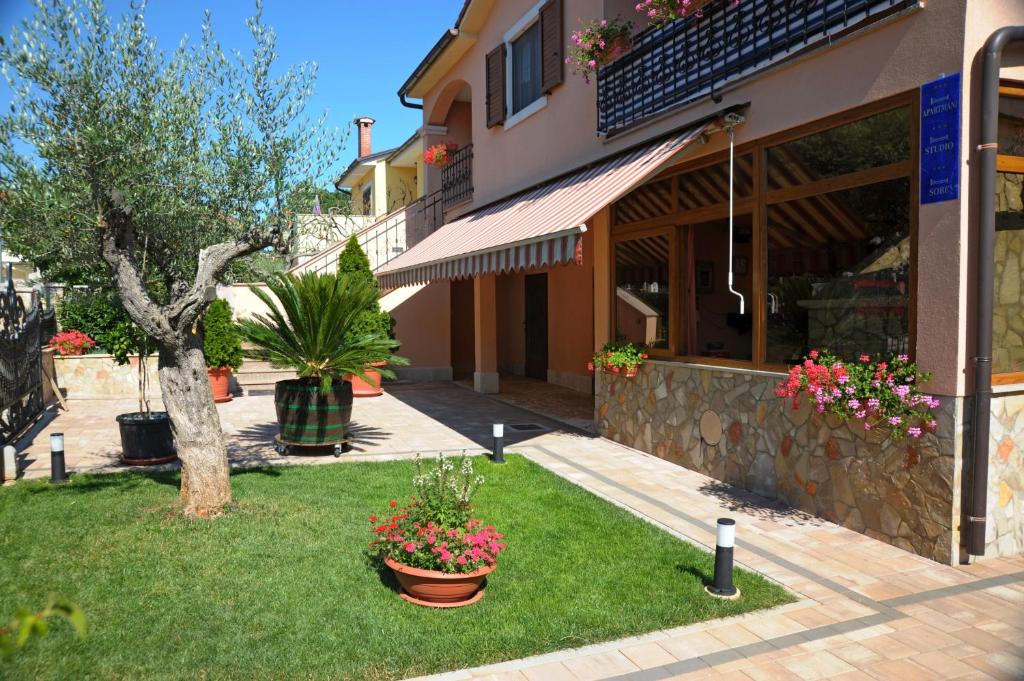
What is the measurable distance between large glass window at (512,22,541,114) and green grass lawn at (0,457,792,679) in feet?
33.7

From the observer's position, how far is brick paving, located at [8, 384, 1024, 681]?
5344mm

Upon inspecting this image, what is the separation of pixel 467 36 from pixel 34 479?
586 inches

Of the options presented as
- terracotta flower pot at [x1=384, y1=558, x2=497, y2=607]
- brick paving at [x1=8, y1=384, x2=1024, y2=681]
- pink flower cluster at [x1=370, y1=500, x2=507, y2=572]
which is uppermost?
pink flower cluster at [x1=370, y1=500, x2=507, y2=572]

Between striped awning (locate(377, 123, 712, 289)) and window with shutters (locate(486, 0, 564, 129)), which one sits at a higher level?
window with shutters (locate(486, 0, 564, 129))

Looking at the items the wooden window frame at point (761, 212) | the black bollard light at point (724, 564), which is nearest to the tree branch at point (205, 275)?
the black bollard light at point (724, 564)

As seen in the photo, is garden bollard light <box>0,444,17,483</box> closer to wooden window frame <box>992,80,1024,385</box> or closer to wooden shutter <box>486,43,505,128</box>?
wooden shutter <box>486,43,505,128</box>

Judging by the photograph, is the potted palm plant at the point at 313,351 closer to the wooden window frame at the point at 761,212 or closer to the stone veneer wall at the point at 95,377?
the wooden window frame at the point at 761,212

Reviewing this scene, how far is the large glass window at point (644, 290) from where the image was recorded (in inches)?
470

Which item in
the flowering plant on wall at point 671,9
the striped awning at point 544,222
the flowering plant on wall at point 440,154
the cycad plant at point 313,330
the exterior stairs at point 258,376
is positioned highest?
the flowering plant on wall at point 440,154

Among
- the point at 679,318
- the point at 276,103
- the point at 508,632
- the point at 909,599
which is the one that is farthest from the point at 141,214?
the point at 909,599

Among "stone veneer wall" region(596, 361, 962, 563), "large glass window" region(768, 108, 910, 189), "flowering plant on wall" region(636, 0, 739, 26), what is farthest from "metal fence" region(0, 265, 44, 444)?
"large glass window" region(768, 108, 910, 189)

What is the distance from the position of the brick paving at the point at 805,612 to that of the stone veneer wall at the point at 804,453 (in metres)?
0.24

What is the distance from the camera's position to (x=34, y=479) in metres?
10.9

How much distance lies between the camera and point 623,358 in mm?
12438
